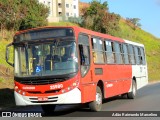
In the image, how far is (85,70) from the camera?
14.4 m

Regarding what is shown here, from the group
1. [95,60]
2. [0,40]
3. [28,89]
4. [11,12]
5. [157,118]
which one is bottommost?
[157,118]

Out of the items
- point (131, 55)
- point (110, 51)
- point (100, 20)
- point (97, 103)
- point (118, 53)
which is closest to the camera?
point (97, 103)

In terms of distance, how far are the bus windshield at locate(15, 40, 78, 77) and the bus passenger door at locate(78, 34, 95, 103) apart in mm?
357

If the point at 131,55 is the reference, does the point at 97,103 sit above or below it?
below

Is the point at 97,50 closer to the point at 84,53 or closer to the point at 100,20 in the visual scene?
the point at 84,53

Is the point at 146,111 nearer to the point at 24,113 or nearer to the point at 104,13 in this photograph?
the point at 24,113

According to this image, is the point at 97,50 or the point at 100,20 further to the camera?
the point at 100,20

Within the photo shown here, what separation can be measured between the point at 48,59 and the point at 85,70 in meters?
1.32

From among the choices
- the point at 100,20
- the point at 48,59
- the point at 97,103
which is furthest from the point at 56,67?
the point at 100,20

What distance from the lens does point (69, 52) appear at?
1394 cm

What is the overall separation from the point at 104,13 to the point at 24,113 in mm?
47658

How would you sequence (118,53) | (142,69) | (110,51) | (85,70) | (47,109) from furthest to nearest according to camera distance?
(142,69) < (118,53) < (110,51) < (47,109) < (85,70)

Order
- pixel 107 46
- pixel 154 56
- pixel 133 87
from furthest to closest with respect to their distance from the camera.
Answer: pixel 154 56 → pixel 133 87 → pixel 107 46

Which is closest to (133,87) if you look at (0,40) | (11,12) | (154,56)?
(0,40)
